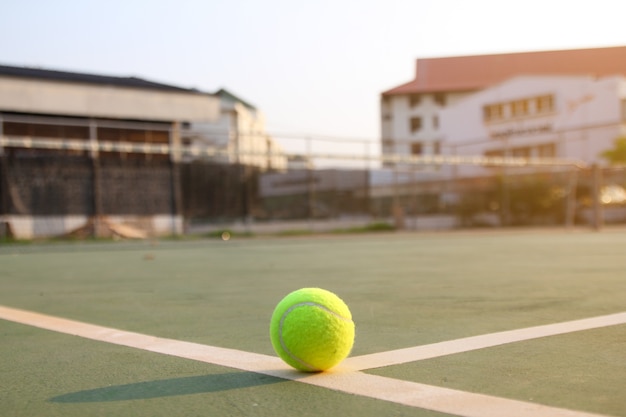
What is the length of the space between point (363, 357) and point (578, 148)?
102 ft

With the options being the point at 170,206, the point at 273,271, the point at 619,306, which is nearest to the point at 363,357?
the point at 619,306

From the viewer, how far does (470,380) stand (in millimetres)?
2861

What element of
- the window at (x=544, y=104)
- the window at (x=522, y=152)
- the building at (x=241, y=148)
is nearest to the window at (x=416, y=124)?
the window at (x=544, y=104)

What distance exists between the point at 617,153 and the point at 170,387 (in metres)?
34.1

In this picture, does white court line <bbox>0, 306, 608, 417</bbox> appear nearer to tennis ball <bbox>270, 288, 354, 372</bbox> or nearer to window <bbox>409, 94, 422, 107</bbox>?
tennis ball <bbox>270, 288, 354, 372</bbox>

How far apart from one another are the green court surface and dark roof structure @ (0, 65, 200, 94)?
1977 cm

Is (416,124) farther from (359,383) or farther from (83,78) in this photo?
(359,383)

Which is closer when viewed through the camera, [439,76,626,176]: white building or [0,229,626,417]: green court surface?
[0,229,626,417]: green court surface

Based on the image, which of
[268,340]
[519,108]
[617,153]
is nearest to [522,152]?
[519,108]

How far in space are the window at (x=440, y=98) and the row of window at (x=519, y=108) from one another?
1637cm

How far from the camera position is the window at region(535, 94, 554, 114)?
132 ft

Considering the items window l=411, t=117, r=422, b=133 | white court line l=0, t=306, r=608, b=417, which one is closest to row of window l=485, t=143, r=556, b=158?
window l=411, t=117, r=422, b=133

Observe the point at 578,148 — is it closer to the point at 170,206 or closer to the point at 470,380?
the point at 170,206

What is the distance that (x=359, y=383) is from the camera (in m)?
2.83
